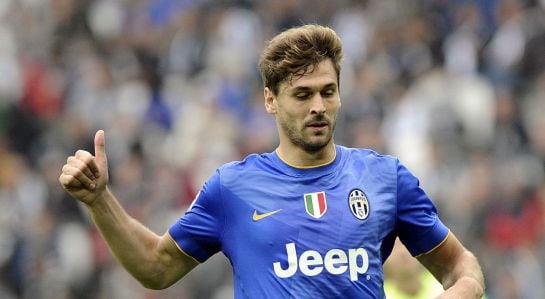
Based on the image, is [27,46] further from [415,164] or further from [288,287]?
[288,287]

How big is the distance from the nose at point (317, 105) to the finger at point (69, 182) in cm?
104

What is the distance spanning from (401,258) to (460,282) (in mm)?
2874

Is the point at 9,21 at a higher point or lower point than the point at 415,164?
higher

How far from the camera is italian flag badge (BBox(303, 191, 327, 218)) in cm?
604

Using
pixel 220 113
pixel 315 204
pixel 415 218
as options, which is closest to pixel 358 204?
pixel 315 204

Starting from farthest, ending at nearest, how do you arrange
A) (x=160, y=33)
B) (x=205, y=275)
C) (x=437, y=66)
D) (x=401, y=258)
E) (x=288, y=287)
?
(x=160, y=33), (x=437, y=66), (x=205, y=275), (x=401, y=258), (x=288, y=287)

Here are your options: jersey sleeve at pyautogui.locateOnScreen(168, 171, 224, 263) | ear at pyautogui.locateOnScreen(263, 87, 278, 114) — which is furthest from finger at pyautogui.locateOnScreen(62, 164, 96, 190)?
ear at pyautogui.locateOnScreen(263, 87, 278, 114)

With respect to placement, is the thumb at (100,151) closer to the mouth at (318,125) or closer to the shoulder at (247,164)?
the shoulder at (247,164)

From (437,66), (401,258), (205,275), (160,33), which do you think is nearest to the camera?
(401,258)

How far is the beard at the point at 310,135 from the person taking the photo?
6.09 meters

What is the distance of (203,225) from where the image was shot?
6.24 metres

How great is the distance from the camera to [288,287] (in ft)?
19.4

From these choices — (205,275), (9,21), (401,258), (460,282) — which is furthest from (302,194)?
(9,21)

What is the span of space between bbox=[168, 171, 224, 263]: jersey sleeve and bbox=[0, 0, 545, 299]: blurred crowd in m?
7.21
